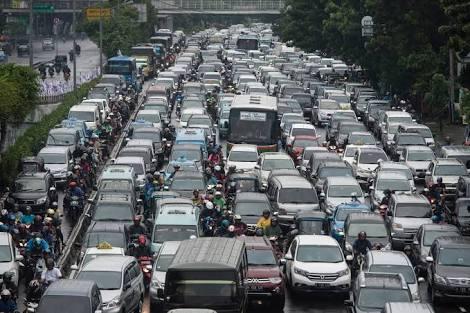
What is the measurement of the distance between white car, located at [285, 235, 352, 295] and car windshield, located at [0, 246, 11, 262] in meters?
6.12

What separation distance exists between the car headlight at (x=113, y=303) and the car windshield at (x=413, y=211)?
1248 centimetres

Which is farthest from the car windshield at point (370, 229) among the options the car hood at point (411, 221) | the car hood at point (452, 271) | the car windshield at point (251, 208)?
the car hood at point (452, 271)

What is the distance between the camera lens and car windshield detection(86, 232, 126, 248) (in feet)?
109

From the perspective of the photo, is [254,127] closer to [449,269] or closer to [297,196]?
[297,196]

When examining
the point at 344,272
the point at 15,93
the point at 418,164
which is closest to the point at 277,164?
the point at 418,164

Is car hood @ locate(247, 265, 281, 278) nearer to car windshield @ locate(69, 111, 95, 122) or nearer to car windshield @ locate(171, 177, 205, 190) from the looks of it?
car windshield @ locate(171, 177, 205, 190)

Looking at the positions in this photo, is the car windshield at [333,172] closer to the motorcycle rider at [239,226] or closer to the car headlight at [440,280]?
the motorcycle rider at [239,226]

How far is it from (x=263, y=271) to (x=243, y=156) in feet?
65.3

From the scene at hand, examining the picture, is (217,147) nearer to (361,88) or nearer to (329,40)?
(361,88)

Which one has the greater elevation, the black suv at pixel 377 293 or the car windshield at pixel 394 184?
the black suv at pixel 377 293

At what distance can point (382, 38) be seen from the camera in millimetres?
75188

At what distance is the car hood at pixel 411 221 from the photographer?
1494 inches

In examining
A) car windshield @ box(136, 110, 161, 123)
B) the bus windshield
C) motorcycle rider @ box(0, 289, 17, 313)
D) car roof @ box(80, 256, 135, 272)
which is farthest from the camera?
car windshield @ box(136, 110, 161, 123)

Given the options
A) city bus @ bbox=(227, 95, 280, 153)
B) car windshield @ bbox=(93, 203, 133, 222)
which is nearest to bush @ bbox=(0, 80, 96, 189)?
city bus @ bbox=(227, 95, 280, 153)
